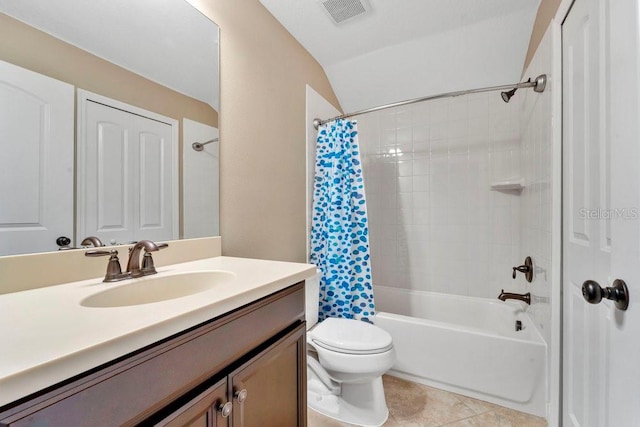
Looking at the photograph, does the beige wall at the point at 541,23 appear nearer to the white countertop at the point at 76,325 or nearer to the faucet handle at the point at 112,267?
the white countertop at the point at 76,325

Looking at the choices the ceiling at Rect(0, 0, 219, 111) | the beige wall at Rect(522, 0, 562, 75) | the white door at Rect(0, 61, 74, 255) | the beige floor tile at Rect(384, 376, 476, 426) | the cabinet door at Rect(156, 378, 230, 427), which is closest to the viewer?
the cabinet door at Rect(156, 378, 230, 427)

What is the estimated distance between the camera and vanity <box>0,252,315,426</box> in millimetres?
390

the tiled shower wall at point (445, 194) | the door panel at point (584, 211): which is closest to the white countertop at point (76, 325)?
the door panel at point (584, 211)

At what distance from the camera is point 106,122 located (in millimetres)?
936

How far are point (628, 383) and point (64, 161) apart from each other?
1.63m

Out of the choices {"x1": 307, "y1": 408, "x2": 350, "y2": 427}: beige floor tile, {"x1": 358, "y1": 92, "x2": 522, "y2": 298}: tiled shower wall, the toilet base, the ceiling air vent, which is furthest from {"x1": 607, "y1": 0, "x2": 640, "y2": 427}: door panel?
{"x1": 358, "y1": 92, "x2": 522, "y2": 298}: tiled shower wall

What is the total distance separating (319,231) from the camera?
2039 millimetres

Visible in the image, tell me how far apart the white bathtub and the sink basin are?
1292 mm

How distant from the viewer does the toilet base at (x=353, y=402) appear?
4.79 feet

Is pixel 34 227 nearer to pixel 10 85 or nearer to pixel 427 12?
pixel 10 85

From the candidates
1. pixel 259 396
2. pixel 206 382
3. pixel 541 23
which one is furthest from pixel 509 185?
pixel 206 382

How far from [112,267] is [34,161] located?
1.19ft

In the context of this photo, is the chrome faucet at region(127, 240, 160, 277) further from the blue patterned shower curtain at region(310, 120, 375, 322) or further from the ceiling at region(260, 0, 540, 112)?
the ceiling at region(260, 0, 540, 112)

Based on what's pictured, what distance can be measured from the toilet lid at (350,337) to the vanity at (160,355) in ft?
1.64
